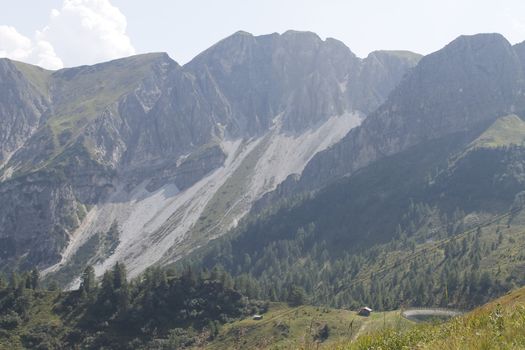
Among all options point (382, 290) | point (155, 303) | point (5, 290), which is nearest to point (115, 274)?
point (155, 303)

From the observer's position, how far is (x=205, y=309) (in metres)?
145

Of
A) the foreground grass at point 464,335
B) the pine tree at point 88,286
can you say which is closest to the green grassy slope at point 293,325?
the pine tree at point 88,286

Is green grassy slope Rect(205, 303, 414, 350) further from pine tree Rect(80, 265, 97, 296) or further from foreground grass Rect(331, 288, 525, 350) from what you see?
foreground grass Rect(331, 288, 525, 350)

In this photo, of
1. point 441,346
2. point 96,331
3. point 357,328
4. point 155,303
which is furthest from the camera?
point 155,303

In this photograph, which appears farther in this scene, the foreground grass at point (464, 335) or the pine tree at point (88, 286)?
the pine tree at point (88, 286)

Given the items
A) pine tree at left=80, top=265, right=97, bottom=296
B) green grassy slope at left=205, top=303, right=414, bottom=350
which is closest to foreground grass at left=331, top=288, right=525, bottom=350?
green grassy slope at left=205, top=303, right=414, bottom=350

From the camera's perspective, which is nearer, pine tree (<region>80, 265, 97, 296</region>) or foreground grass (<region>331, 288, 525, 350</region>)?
foreground grass (<region>331, 288, 525, 350</region>)

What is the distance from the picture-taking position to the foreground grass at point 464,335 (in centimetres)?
1341

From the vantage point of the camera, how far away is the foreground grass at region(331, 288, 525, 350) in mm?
13414

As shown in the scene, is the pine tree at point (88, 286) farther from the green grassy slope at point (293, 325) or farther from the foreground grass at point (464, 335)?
the foreground grass at point (464, 335)

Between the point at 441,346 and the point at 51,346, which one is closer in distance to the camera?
the point at 441,346

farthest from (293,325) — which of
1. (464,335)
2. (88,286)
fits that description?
(464,335)

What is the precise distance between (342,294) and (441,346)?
188653 mm

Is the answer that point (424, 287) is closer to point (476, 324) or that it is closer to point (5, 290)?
point (5, 290)
